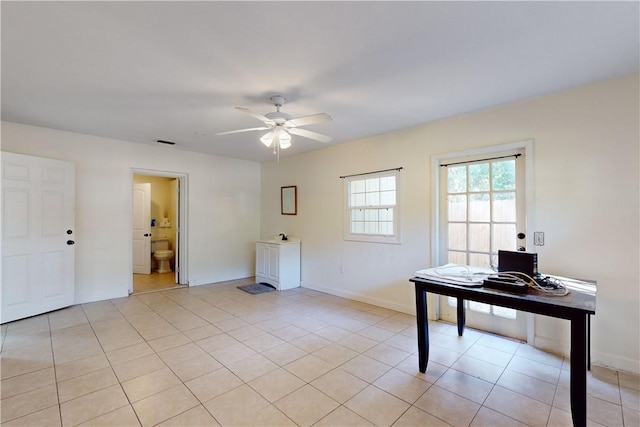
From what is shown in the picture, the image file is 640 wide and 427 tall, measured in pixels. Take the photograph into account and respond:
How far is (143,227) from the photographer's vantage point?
6.23 m

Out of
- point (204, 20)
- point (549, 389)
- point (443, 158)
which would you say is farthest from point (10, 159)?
point (549, 389)

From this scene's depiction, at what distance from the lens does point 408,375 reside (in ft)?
7.66

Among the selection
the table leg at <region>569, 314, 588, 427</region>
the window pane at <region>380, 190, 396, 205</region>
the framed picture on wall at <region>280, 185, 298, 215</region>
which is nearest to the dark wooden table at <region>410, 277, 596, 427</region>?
the table leg at <region>569, 314, 588, 427</region>

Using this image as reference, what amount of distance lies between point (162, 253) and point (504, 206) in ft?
20.8

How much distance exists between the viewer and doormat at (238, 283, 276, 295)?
16.1 ft

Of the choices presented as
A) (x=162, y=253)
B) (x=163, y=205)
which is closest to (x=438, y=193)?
(x=162, y=253)

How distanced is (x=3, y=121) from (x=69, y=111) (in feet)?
3.75

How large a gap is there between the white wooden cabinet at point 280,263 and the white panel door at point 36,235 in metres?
2.72

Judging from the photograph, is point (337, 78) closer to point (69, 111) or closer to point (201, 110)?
point (201, 110)

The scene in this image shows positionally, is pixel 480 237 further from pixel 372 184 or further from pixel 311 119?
pixel 311 119

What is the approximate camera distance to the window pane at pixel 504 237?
3.06m

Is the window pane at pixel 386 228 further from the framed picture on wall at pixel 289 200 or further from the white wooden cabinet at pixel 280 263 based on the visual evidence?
the framed picture on wall at pixel 289 200

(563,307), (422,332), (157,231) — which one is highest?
(157,231)

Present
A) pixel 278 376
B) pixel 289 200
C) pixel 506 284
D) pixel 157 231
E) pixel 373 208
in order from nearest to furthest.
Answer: pixel 506 284 → pixel 278 376 → pixel 373 208 → pixel 289 200 → pixel 157 231
